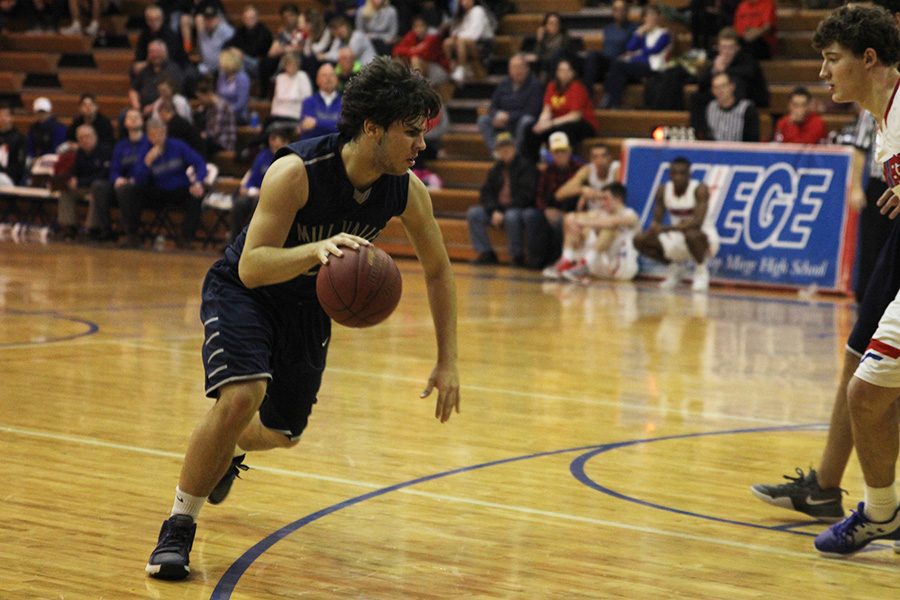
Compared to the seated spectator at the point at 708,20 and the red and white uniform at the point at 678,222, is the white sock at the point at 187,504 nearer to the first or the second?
the red and white uniform at the point at 678,222

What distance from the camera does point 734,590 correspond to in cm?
401

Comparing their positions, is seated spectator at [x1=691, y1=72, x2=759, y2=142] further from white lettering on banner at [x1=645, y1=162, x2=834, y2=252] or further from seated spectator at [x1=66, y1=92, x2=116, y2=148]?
seated spectator at [x1=66, y1=92, x2=116, y2=148]

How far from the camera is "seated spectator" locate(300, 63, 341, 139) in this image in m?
17.4

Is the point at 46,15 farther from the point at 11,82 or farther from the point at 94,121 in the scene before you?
the point at 94,121

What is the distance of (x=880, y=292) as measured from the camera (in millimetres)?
4785

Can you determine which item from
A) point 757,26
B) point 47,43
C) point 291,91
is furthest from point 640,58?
point 47,43

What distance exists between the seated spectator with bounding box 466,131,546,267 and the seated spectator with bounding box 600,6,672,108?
168 cm

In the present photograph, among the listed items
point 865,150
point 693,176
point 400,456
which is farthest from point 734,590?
point 693,176

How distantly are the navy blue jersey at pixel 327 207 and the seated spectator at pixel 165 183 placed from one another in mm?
13573

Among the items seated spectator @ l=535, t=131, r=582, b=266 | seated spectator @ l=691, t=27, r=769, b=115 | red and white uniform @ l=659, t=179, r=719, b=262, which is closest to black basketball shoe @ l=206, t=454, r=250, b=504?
red and white uniform @ l=659, t=179, r=719, b=262

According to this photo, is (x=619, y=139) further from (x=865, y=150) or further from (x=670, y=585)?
(x=670, y=585)

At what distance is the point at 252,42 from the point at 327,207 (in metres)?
17.0

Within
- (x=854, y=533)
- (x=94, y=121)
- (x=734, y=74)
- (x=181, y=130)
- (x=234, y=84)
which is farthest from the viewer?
(x=94, y=121)

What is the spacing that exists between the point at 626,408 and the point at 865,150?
14.0 ft
